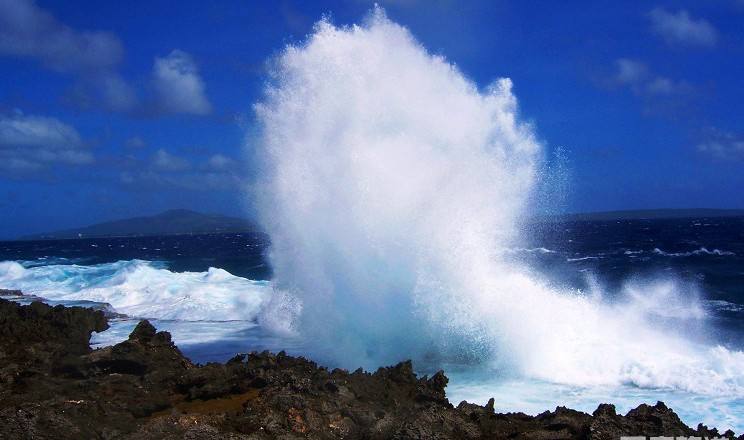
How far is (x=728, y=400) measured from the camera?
430 inches

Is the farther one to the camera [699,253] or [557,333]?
[699,253]

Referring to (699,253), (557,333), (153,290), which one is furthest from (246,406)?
(699,253)

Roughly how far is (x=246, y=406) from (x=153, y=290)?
76.4ft

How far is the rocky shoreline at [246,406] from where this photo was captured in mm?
6211

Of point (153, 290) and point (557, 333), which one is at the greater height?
point (153, 290)

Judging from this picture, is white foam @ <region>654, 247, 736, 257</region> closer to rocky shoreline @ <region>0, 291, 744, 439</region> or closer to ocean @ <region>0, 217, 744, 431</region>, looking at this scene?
ocean @ <region>0, 217, 744, 431</region>

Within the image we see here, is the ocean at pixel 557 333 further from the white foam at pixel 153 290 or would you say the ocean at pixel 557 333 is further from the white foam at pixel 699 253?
the white foam at pixel 699 253

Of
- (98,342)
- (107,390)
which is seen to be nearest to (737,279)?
(98,342)

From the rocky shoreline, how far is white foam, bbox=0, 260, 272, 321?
41.7 feet

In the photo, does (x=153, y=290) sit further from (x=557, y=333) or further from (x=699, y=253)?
(x=699, y=253)

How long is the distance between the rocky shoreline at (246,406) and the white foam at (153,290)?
501 inches

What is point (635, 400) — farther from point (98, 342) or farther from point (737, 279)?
point (737, 279)

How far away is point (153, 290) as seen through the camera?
28.6 meters

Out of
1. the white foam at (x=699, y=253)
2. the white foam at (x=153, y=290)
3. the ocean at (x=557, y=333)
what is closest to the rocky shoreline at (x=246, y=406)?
the ocean at (x=557, y=333)
